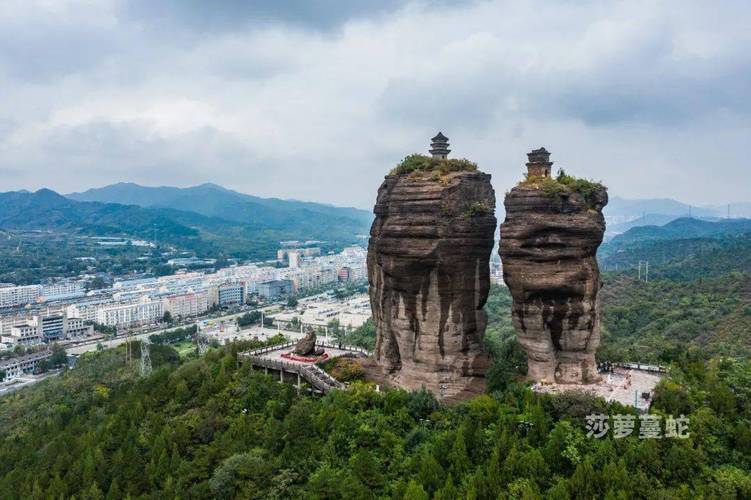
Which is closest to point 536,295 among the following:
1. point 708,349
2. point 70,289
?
point 708,349

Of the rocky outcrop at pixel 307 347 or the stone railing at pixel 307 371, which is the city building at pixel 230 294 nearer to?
the rocky outcrop at pixel 307 347

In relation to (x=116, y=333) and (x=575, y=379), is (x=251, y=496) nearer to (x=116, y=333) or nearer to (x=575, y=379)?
(x=575, y=379)

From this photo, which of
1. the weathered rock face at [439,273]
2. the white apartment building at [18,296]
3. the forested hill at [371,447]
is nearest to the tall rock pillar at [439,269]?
the weathered rock face at [439,273]

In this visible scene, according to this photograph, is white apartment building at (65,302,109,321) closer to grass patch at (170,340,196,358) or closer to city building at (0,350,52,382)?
city building at (0,350,52,382)

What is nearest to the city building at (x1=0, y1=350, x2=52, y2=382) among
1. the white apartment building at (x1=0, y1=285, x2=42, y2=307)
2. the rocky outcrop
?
the rocky outcrop

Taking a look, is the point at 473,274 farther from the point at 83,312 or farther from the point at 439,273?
the point at 83,312

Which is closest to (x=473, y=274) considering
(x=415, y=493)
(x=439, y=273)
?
(x=439, y=273)
